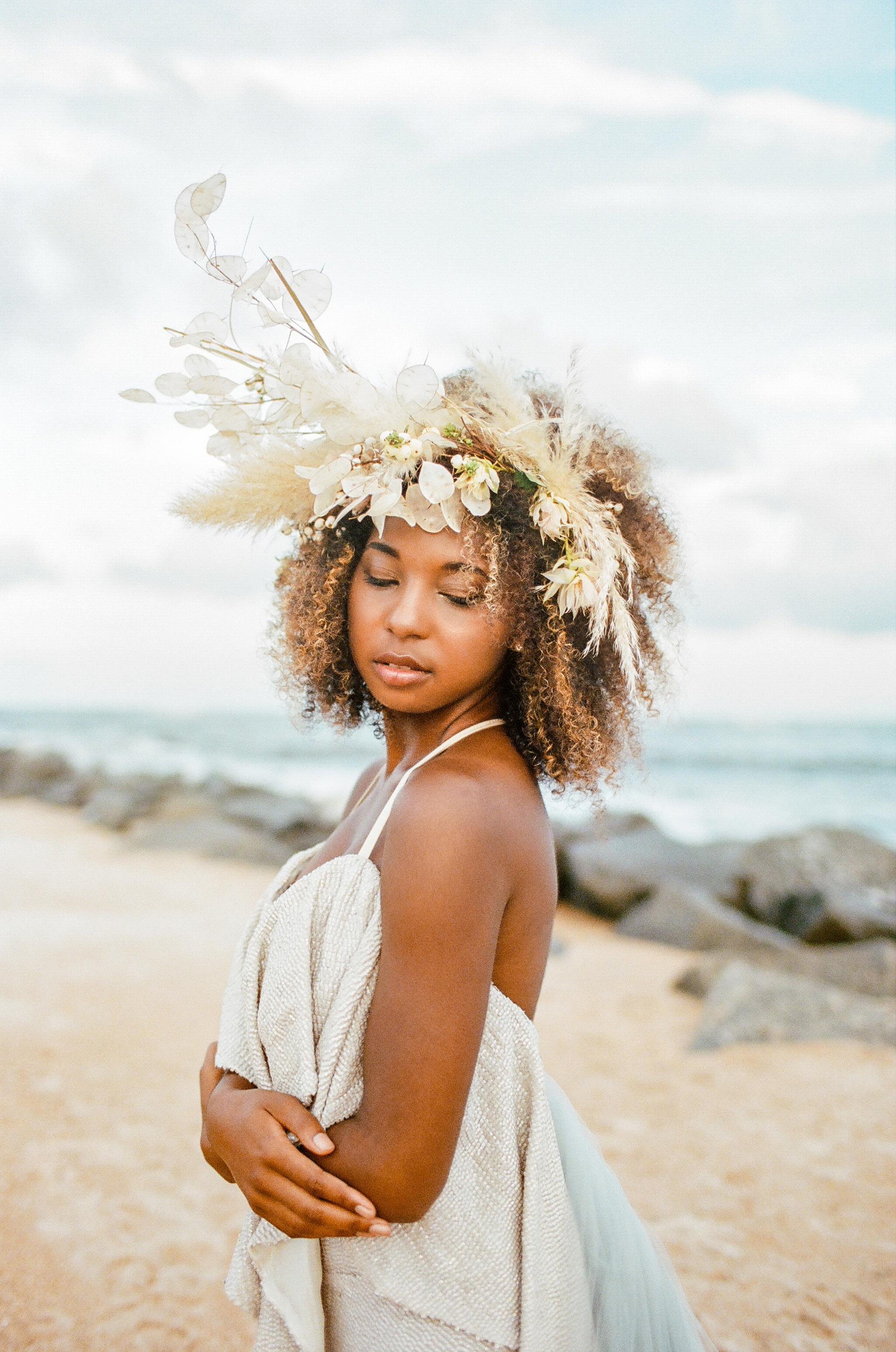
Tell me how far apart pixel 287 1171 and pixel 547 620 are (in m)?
1.02

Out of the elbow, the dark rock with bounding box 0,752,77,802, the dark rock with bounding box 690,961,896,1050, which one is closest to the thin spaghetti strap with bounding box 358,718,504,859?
the elbow

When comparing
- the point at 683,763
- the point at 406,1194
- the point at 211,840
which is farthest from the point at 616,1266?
the point at 683,763

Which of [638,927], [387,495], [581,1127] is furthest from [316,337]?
[638,927]

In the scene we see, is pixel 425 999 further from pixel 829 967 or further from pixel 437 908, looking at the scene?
pixel 829 967

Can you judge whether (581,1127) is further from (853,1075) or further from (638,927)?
(638,927)

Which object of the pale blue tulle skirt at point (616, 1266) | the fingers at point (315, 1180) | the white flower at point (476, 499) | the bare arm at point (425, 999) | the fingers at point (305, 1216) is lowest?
the pale blue tulle skirt at point (616, 1266)

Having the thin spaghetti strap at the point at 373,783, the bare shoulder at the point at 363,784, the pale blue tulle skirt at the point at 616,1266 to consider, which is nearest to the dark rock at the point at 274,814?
the bare shoulder at the point at 363,784

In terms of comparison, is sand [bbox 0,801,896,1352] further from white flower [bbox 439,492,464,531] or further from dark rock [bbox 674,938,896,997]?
white flower [bbox 439,492,464,531]

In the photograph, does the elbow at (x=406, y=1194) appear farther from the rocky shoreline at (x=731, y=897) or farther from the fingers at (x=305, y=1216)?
the rocky shoreline at (x=731, y=897)

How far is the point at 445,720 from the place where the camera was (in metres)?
1.80

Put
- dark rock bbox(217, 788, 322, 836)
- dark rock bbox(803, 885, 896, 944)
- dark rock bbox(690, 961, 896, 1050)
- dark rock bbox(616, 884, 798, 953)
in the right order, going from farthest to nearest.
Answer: dark rock bbox(217, 788, 322, 836) < dark rock bbox(803, 885, 896, 944) < dark rock bbox(616, 884, 798, 953) < dark rock bbox(690, 961, 896, 1050)

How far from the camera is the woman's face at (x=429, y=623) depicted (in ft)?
5.51

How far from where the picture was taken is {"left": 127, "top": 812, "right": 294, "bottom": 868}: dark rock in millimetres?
10047

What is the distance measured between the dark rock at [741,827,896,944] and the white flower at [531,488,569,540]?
7.34 m
